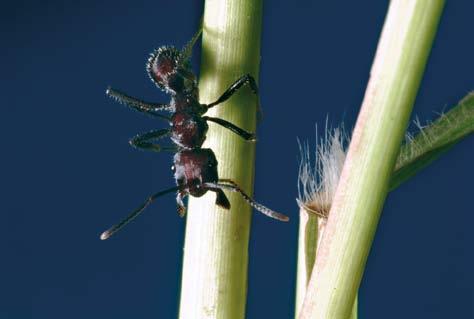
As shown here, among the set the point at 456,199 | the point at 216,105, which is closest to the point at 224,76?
the point at 216,105

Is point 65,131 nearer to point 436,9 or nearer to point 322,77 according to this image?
point 322,77

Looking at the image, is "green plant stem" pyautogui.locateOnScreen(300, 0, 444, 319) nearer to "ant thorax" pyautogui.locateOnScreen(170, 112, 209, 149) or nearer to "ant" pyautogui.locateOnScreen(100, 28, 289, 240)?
"ant" pyautogui.locateOnScreen(100, 28, 289, 240)

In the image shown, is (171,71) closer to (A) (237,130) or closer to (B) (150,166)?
(A) (237,130)

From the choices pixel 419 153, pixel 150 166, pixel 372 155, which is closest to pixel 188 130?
pixel 419 153

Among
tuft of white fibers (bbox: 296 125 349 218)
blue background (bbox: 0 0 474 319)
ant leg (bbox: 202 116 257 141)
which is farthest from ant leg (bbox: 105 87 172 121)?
blue background (bbox: 0 0 474 319)

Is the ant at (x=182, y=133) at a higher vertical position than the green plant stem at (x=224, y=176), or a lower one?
higher

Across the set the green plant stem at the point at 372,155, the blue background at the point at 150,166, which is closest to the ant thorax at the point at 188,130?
the green plant stem at the point at 372,155

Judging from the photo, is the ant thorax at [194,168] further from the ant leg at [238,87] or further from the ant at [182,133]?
the ant leg at [238,87]
